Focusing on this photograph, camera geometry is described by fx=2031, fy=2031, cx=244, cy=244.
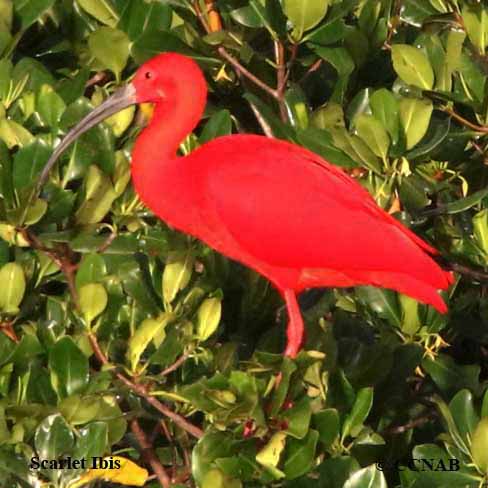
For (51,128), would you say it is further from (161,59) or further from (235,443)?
(235,443)

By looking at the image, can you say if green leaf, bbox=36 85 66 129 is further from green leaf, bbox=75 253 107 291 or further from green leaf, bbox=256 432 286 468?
green leaf, bbox=256 432 286 468

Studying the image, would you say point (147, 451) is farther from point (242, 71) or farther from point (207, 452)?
point (242, 71)

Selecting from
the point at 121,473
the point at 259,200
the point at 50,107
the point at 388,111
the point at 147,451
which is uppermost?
the point at 388,111

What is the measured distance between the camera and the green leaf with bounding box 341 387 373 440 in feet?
21.1

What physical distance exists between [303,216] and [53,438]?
1273 millimetres

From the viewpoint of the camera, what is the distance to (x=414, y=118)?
6926 mm

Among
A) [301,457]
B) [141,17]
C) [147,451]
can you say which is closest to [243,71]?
[141,17]

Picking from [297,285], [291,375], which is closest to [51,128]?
[297,285]

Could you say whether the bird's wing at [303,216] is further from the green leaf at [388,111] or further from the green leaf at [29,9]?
the green leaf at [29,9]

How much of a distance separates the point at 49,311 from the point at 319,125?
1.19 metres

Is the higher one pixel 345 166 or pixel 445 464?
pixel 345 166

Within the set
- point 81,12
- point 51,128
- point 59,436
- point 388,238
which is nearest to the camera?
point 59,436

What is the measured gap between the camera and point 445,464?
646cm

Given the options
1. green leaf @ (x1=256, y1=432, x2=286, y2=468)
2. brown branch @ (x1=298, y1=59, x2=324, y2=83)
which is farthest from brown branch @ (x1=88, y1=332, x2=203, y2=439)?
brown branch @ (x1=298, y1=59, x2=324, y2=83)
